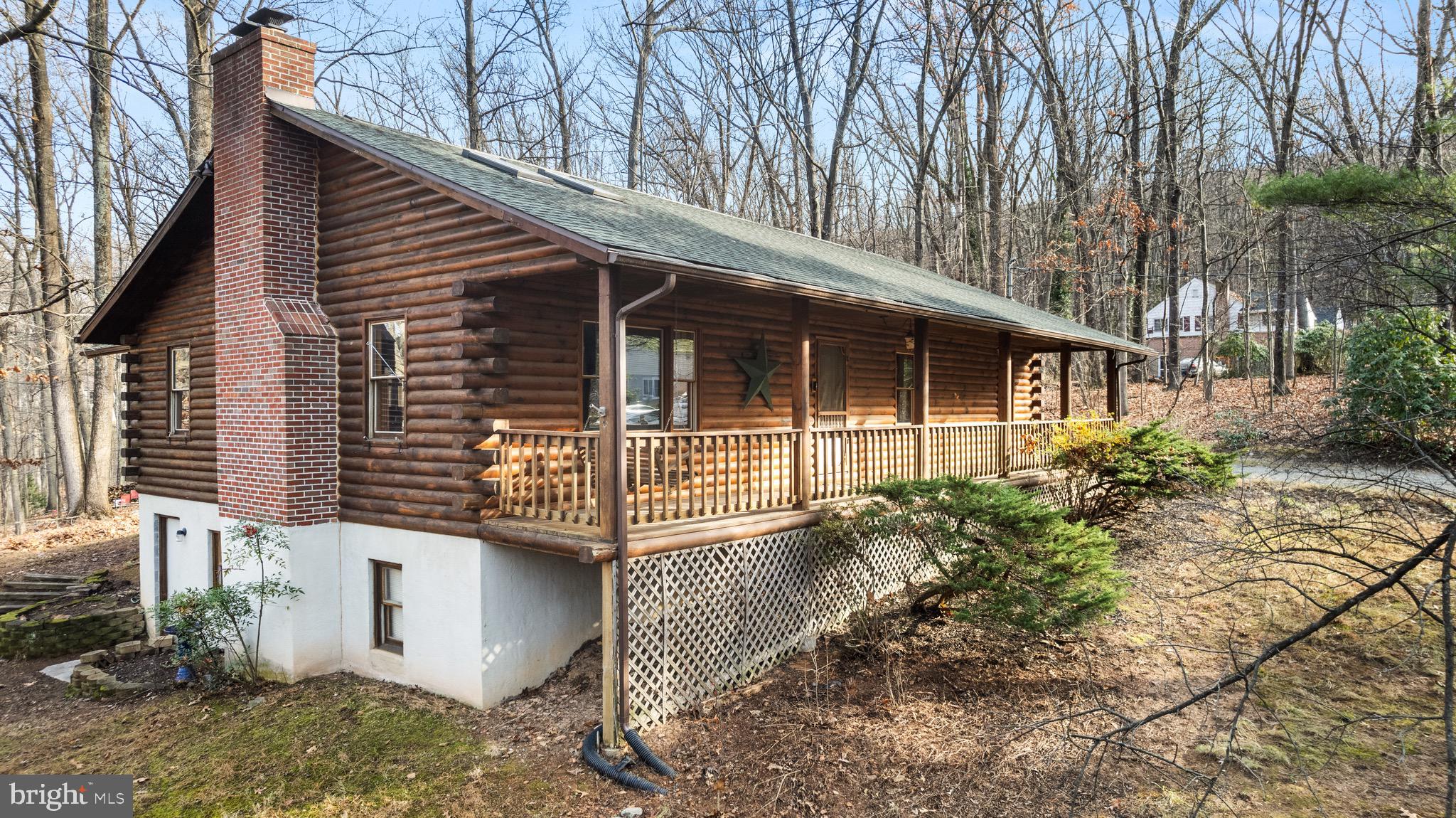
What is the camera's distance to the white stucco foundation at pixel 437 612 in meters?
9.29

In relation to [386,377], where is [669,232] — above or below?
above

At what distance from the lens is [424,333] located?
995 cm

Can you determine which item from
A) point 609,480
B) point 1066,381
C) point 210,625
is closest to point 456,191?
point 609,480

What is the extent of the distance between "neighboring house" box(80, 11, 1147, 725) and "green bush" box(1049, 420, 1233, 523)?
4.89 ft

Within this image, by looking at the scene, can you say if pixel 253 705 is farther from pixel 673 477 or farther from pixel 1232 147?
pixel 1232 147

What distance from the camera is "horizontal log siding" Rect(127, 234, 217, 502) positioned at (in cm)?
1269

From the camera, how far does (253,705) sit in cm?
982

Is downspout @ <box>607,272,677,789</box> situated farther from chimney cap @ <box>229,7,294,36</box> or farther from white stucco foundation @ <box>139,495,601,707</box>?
chimney cap @ <box>229,7,294,36</box>

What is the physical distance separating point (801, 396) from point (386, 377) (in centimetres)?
527

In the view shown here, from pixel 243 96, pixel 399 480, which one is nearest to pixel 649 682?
pixel 399 480

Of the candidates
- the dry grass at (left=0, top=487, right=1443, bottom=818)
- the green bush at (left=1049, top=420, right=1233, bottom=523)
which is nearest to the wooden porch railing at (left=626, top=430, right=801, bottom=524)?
the dry grass at (left=0, top=487, right=1443, bottom=818)

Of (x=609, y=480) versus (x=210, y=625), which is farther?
(x=210, y=625)

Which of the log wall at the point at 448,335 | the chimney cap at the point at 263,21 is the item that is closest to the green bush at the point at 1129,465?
the log wall at the point at 448,335

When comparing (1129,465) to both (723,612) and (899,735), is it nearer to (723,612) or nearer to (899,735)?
(899,735)
